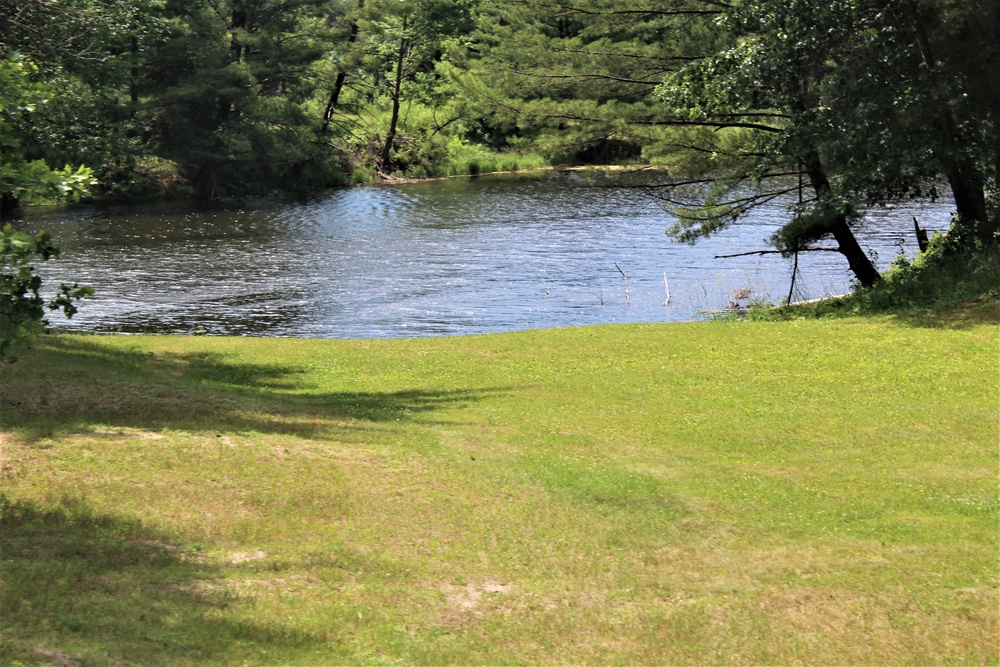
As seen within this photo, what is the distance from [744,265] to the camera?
99.4 ft

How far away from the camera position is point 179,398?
41.9 feet

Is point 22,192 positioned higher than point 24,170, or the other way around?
point 24,170

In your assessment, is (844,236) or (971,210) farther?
(844,236)

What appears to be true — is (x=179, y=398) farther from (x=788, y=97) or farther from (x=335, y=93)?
(x=335, y=93)

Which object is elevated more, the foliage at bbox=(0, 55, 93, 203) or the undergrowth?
the foliage at bbox=(0, 55, 93, 203)

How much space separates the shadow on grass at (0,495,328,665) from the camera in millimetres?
6273

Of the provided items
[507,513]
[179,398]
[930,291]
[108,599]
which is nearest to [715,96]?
[930,291]

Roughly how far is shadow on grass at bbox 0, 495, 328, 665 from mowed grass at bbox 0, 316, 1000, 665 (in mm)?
24

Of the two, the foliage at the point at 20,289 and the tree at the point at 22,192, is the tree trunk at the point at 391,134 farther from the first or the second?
the foliage at the point at 20,289

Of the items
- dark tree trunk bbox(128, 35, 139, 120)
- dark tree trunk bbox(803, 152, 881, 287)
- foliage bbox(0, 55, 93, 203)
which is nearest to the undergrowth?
dark tree trunk bbox(803, 152, 881, 287)

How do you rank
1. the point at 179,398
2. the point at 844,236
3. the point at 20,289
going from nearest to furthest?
the point at 20,289 < the point at 179,398 < the point at 844,236

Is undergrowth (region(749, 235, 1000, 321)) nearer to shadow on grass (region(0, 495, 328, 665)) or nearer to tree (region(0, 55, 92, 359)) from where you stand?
shadow on grass (region(0, 495, 328, 665))

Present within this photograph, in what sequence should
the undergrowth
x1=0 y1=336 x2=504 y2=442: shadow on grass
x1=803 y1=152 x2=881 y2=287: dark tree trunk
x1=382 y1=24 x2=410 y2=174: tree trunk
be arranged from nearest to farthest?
x1=0 y1=336 x2=504 y2=442: shadow on grass
the undergrowth
x1=803 y1=152 x2=881 y2=287: dark tree trunk
x1=382 y1=24 x2=410 y2=174: tree trunk

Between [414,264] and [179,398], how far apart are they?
1883 centimetres
